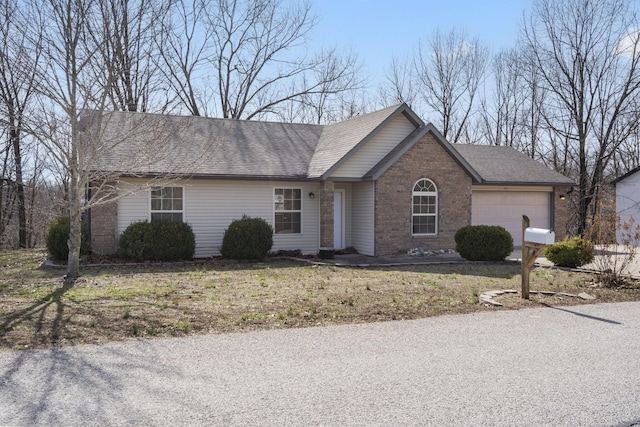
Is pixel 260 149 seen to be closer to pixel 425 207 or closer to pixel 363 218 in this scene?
Answer: pixel 363 218

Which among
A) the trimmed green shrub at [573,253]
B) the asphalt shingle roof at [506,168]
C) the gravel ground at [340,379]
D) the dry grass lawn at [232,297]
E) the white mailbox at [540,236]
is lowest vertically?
the gravel ground at [340,379]

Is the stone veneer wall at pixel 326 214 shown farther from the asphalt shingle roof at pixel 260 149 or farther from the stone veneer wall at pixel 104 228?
the stone veneer wall at pixel 104 228

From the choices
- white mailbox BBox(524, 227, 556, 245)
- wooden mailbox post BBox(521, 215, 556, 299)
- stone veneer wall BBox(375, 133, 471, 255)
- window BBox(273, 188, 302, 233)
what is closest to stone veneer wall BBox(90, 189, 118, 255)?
window BBox(273, 188, 302, 233)

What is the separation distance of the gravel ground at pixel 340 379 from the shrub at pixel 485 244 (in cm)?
866

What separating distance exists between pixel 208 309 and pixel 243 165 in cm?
930

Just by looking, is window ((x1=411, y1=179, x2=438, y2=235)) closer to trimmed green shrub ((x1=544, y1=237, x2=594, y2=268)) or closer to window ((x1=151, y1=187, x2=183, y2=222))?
trimmed green shrub ((x1=544, y1=237, x2=594, y2=268))

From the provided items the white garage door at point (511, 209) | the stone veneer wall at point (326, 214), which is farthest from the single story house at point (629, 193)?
the stone veneer wall at point (326, 214)

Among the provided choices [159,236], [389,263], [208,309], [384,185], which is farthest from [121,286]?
[384,185]

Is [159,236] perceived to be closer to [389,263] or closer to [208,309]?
[389,263]

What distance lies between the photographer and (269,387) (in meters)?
5.38

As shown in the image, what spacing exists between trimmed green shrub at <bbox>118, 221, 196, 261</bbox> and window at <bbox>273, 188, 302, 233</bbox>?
10.5ft

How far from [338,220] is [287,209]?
1.85m

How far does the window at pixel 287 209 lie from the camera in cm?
1853

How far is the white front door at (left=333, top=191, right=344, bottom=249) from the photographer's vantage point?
1931 centimetres
